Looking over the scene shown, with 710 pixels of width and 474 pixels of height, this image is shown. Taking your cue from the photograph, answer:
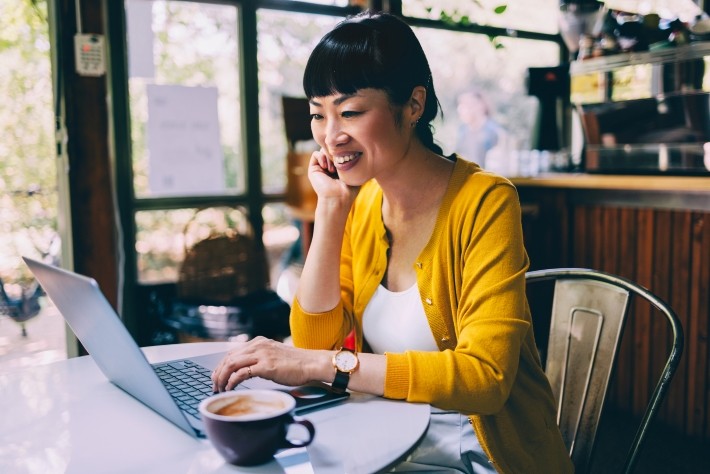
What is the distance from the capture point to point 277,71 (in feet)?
11.8

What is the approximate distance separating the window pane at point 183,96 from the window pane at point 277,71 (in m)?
0.15

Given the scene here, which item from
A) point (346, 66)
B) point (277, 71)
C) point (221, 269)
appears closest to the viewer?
point (346, 66)

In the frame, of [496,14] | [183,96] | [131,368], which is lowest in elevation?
[131,368]

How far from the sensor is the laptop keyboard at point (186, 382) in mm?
957

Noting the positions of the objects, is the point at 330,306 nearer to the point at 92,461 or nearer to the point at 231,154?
the point at 92,461

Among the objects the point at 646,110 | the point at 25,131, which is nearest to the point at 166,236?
the point at 25,131

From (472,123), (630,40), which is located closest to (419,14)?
(472,123)

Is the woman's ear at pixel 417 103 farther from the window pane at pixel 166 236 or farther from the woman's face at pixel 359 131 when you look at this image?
the window pane at pixel 166 236

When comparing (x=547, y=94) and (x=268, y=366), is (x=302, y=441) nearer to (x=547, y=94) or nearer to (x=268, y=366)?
(x=268, y=366)

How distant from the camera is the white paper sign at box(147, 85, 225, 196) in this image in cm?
325

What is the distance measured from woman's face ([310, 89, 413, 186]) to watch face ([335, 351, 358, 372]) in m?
0.38

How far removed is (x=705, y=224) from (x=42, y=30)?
113 inches

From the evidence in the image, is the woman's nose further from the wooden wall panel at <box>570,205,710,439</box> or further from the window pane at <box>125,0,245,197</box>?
the window pane at <box>125,0,245,197</box>

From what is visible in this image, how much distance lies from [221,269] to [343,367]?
2.19 metres
